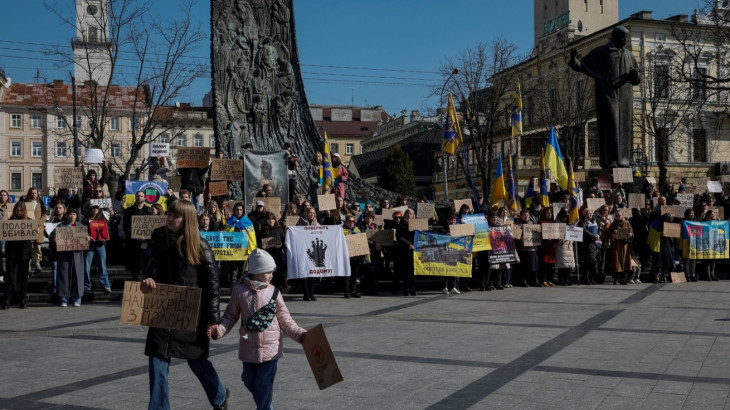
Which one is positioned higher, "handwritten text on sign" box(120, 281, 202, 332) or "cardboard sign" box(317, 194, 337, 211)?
"cardboard sign" box(317, 194, 337, 211)

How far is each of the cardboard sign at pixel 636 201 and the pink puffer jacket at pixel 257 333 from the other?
15.6 metres

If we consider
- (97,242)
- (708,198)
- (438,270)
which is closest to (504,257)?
(438,270)

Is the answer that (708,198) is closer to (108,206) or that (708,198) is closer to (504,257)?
(504,257)

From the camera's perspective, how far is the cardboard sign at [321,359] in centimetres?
537

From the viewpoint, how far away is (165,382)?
5707 millimetres

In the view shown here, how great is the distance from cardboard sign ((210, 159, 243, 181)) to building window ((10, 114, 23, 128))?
79.9 meters

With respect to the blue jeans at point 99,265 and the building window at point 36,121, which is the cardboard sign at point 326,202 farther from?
the building window at point 36,121

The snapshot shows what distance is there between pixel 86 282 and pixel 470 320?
7264mm

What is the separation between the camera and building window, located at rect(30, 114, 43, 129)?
91150 millimetres

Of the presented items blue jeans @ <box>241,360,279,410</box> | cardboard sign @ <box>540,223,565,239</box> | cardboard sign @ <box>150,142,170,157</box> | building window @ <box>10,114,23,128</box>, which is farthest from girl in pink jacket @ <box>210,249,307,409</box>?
building window @ <box>10,114,23,128</box>

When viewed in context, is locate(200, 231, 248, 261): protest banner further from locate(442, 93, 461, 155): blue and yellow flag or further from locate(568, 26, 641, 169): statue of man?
locate(442, 93, 461, 155): blue and yellow flag

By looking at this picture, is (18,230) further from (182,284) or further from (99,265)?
(182,284)

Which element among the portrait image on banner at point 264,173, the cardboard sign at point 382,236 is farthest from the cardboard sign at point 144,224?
the portrait image on banner at point 264,173

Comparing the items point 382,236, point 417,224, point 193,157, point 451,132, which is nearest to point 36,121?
point 451,132
